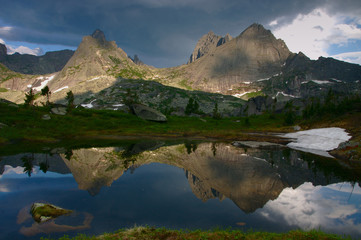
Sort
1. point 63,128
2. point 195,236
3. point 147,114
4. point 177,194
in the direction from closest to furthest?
1. point 195,236
2. point 177,194
3. point 63,128
4. point 147,114

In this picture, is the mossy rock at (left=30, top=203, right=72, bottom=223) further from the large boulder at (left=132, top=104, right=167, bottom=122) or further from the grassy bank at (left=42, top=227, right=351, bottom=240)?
the large boulder at (left=132, top=104, right=167, bottom=122)

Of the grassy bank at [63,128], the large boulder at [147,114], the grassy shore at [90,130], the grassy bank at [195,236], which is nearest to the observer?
the grassy bank at [195,236]

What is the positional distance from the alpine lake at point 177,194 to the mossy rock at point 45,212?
500 millimetres

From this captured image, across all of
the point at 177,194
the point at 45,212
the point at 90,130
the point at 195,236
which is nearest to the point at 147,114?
the point at 90,130

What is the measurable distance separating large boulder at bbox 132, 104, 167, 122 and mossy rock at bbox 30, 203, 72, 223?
313 ft

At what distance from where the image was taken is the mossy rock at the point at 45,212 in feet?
47.0

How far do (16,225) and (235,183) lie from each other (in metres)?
20.2

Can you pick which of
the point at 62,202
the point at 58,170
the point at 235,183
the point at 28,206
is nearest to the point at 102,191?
the point at 62,202

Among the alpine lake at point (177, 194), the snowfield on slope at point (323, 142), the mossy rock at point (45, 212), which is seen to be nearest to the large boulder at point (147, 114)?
the snowfield on slope at point (323, 142)

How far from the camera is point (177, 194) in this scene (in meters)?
21.4

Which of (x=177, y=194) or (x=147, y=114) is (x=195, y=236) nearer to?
(x=177, y=194)

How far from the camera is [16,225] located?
1369cm

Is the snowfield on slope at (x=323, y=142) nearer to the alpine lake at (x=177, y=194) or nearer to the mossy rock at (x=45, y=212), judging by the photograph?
the alpine lake at (x=177, y=194)

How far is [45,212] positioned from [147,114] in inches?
3922
